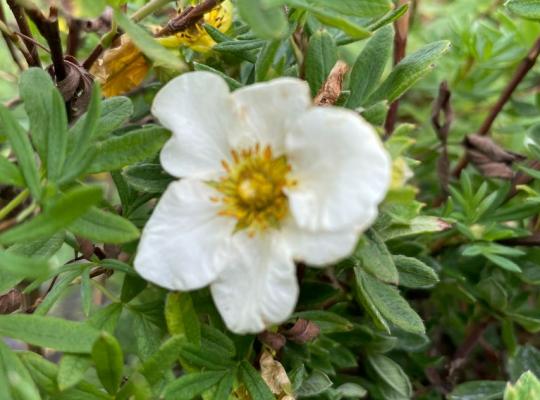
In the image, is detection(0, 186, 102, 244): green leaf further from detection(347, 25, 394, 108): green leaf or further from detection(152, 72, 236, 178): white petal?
detection(347, 25, 394, 108): green leaf

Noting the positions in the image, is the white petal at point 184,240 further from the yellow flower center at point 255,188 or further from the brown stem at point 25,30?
the brown stem at point 25,30

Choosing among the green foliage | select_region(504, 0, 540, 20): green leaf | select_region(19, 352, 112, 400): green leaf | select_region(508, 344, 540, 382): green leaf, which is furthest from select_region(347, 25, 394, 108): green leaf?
select_region(508, 344, 540, 382): green leaf

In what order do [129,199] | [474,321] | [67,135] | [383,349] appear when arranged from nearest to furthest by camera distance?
[67,135], [129,199], [383,349], [474,321]

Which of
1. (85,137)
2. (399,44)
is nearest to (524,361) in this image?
(399,44)

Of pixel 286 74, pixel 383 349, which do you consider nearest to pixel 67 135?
pixel 286 74

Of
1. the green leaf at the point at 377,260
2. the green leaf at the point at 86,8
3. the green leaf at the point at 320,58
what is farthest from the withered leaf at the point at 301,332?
the green leaf at the point at 86,8

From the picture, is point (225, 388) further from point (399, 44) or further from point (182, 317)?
point (399, 44)

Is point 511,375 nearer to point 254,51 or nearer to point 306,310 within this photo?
point 306,310
